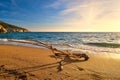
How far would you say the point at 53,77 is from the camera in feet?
17.3

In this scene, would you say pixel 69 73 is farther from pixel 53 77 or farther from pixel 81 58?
pixel 81 58

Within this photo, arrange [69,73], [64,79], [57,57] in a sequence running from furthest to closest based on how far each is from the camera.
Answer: [57,57] → [69,73] → [64,79]

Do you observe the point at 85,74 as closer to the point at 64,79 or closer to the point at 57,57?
the point at 64,79

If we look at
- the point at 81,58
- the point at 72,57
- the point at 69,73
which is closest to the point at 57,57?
the point at 72,57

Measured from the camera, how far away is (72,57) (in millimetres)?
9023

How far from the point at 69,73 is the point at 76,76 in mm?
430

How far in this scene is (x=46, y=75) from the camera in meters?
5.50

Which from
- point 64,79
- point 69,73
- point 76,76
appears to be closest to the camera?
point 64,79

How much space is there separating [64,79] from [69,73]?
748 millimetres

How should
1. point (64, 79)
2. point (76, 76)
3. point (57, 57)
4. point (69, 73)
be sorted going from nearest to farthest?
point (64, 79) < point (76, 76) < point (69, 73) < point (57, 57)

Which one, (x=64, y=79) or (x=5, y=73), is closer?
(x=64, y=79)

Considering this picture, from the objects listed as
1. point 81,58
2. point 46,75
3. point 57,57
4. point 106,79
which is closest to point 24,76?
point 46,75

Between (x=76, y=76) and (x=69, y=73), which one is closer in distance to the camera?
(x=76, y=76)

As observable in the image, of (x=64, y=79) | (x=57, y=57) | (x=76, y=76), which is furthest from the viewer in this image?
(x=57, y=57)
